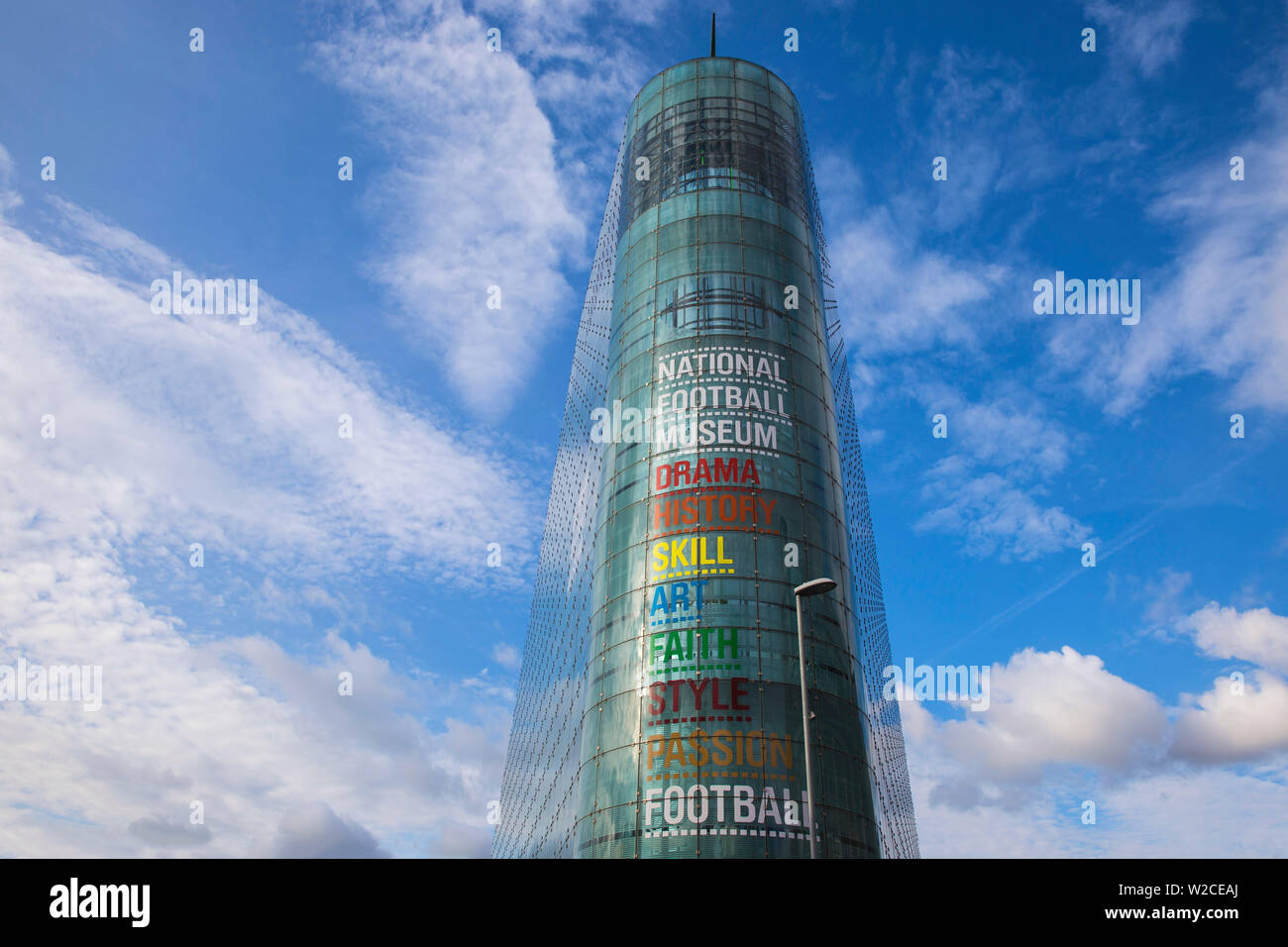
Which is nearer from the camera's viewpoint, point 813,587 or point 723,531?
point 813,587

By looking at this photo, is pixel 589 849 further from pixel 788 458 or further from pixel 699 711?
pixel 788 458

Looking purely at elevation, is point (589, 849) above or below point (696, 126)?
below

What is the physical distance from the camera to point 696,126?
58375 millimetres

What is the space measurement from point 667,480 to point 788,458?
21.1ft
